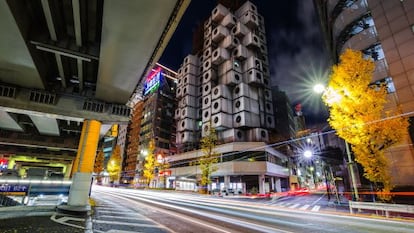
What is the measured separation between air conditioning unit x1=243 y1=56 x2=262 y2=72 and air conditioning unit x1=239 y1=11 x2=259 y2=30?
13.3 metres

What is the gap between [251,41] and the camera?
56.6 meters

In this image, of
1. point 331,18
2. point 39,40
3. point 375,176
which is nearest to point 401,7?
point 331,18

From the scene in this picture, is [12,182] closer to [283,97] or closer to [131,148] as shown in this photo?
[283,97]

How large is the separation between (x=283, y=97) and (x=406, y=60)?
2076 inches

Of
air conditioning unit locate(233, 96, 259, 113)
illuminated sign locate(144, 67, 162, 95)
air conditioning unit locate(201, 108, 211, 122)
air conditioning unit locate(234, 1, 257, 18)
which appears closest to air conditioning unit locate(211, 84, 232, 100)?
air conditioning unit locate(233, 96, 259, 113)

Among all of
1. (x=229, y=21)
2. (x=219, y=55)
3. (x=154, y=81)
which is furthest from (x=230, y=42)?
(x=154, y=81)

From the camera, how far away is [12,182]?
35.3ft

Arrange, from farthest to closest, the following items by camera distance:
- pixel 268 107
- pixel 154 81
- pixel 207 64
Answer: pixel 154 81
pixel 207 64
pixel 268 107

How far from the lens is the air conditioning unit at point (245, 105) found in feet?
163

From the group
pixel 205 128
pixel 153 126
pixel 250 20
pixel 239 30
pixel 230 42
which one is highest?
pixel 250 20

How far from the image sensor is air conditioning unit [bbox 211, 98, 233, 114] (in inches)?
1969

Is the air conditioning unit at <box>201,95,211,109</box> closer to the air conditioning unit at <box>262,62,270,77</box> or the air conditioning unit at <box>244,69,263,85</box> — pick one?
the air conditioning unit at <box>244,69,263,85</box>

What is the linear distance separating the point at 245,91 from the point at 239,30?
20.1m

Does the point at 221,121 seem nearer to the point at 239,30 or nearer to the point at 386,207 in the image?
the point at 239,30
